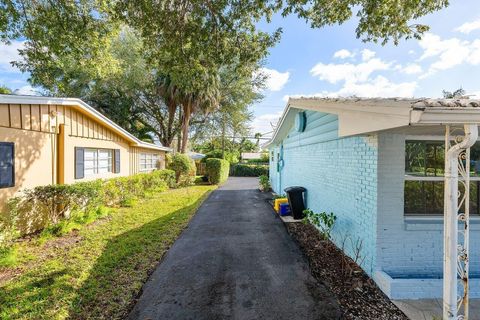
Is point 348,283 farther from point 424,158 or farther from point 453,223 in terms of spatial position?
point 424,158

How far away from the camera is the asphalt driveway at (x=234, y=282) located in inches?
127

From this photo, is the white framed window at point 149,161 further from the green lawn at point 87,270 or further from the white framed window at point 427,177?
the white framed window at point 427,177

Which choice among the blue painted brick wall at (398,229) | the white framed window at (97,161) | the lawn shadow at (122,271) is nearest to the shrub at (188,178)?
the white framed window at (97,161)

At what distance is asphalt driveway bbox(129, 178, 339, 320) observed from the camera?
321 cm

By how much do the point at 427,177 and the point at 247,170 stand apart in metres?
25.5

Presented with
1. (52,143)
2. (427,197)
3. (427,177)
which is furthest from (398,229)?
(52,143)

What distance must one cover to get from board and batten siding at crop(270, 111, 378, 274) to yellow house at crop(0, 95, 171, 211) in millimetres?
7959

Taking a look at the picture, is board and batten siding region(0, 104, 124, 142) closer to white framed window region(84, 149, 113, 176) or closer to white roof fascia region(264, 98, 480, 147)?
white framed window region(84, 149, 113, 176)

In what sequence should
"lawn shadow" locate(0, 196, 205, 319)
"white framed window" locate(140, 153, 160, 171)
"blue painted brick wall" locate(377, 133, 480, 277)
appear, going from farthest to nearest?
"white framed window" locate(140, 153, 160, 171) < "blue painted brick wall" locate(377, 133, 480, 277) < "lawn shadow" locate(0, 196, 205, 319)

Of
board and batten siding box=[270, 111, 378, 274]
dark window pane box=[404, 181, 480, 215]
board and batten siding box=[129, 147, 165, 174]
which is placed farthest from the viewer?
board and batten siding box=[129, 147, 165, 174]

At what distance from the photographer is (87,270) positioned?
4.34m

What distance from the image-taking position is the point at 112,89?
21141 millimetres

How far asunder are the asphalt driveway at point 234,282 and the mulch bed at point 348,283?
0.65 feet

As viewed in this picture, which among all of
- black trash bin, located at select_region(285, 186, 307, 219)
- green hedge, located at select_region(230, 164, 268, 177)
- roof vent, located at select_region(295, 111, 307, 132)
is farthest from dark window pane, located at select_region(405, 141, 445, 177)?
green hedge, located at select_region(230, 164, 268, 177)
